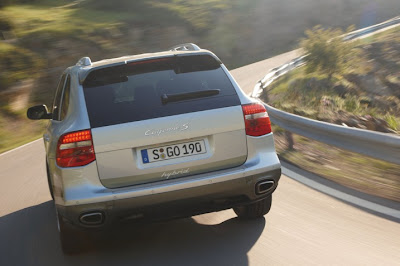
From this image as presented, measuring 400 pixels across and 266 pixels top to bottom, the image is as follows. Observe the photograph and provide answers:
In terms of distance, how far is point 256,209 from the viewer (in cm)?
523

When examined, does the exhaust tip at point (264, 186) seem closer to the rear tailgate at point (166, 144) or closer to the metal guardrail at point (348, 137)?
the rear tailgate at point (166, 144)

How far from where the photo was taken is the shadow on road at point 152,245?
14.8ft

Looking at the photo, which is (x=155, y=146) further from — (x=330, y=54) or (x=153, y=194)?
(x=330, y=54)

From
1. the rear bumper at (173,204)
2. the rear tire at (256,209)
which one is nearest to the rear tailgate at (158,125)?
the rear bumper at (173,204)

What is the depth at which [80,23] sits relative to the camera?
33.9 metres

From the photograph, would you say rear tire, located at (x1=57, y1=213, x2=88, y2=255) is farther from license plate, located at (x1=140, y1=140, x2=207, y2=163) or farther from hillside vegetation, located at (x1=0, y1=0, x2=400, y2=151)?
hillside vegetation, located at (x1=0, y1=0, x2=400, y2=151)

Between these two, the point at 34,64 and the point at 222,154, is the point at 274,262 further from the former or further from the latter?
the point at 34,64

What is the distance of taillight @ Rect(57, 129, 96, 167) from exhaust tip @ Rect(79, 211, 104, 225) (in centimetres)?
38

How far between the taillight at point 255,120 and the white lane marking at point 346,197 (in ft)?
4.61

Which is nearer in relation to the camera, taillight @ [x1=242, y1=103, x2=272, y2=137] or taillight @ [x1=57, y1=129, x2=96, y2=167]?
taillight @ [x1=57, y1=129, x2=96, y2=167]

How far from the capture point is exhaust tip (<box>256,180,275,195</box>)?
465cm

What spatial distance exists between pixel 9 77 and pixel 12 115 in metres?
2.93

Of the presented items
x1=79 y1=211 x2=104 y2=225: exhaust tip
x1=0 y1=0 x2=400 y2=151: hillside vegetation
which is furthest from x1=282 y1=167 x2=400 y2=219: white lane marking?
x1=0 y1=0 x2=400 y2=151: hillside vegetation

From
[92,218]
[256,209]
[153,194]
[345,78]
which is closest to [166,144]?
[153,194]
